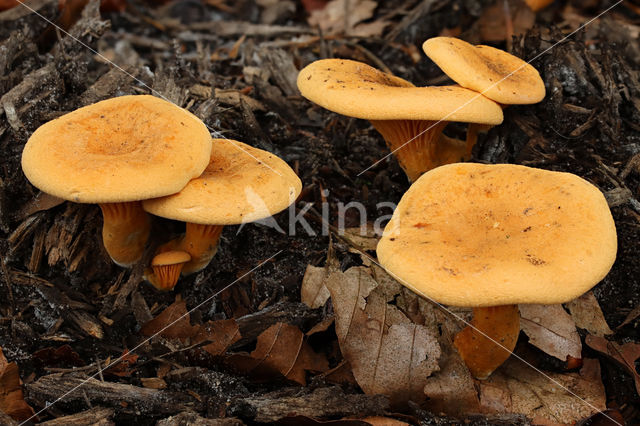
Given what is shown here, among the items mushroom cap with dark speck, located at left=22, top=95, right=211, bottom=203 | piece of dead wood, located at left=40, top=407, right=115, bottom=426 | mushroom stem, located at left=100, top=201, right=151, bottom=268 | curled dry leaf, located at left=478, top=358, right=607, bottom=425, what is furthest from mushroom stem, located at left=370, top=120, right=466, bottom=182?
piece of dead wood, located at left=40, top=407, right=115, bottom=426

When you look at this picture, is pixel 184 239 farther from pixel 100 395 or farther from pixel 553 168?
pixel 553 168

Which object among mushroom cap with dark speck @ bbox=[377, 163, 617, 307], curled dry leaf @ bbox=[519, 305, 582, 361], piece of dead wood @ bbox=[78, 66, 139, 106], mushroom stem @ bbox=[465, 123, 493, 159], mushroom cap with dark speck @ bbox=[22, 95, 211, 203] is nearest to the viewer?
mushroom cap with dark speck @ bbox=[377, 163, 617, 307]

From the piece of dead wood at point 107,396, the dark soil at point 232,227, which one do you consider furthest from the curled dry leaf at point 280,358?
the piece of dead wood at point 107,396

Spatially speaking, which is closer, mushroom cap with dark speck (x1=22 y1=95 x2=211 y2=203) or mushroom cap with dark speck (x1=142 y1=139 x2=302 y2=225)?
mushroom cap with dark speck (x1=22 y1=95 x2=211 y2=203)

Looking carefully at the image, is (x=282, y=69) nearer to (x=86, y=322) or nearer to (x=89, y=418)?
(x=86, y=322)

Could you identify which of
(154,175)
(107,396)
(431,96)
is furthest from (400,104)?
(107,396)

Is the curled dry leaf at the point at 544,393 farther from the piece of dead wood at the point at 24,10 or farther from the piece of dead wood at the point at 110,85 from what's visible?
the piece of dead wood at the point at 24,10

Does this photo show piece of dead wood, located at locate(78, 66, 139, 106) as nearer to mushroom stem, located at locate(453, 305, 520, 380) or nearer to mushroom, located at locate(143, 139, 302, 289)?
mushroom, located at locate(143, 139, 302, 289)
